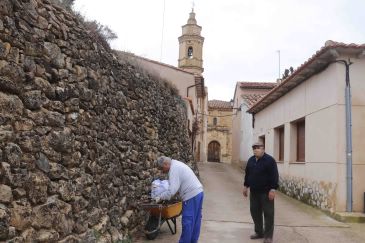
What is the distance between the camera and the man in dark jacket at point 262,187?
7525mm

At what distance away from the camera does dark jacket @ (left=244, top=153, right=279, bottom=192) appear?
762 centimetres

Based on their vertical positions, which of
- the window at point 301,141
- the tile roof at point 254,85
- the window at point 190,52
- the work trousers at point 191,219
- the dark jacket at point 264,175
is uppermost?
the window at point 190,52

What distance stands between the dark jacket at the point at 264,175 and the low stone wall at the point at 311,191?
11.2 ft

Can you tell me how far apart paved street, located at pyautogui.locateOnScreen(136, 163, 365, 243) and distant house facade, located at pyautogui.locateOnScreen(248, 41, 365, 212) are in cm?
70

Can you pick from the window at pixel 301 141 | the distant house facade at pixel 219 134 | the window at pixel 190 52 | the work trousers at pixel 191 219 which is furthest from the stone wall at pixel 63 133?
the window at pixel 190 52

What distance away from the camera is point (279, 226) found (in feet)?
30.3

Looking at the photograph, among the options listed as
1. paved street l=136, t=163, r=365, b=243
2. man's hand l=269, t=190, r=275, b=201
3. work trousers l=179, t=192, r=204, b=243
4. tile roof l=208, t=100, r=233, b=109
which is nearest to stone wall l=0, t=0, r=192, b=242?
work trousers l=179, t=192, r=204, b=243

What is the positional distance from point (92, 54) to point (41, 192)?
7.62 ft

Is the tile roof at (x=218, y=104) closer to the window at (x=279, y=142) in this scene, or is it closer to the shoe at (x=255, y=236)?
the window at (x=279, y=142)

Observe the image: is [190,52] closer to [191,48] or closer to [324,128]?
[191,48]

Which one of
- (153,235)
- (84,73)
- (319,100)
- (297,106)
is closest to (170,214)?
(153,235)

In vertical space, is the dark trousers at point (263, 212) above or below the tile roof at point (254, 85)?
below

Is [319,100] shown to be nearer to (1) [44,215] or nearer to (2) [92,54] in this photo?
(2) [92,54]

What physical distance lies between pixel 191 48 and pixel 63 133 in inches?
1812
